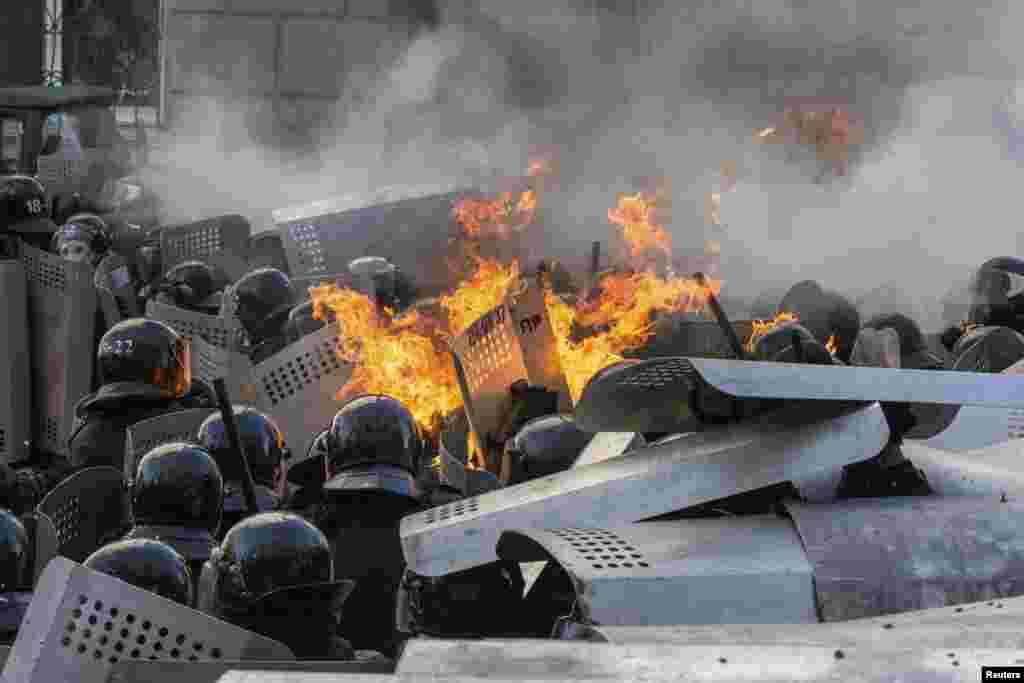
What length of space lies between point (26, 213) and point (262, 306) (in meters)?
3.01

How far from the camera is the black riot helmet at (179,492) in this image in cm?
631

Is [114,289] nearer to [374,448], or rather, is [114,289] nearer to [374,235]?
[374,235]

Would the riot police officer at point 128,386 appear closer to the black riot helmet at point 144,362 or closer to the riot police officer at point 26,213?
the black riot helmet at point 144,362

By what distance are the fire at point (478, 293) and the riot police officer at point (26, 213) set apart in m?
2.80

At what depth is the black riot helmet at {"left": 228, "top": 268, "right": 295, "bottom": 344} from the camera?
9828mm

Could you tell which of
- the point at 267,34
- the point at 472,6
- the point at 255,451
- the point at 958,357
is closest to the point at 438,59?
the point at 472,6

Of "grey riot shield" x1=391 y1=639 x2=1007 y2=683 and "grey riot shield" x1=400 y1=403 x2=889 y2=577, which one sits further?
"grey riot shield" x1=400 y1=403 x2=889 y2=577

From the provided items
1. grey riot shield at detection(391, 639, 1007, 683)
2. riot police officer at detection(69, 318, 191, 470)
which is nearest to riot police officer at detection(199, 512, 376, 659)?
grey riot shield at detection(391, 639, 1007, 683)

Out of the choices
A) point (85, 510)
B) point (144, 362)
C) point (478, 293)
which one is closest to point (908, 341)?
point (478, 293)

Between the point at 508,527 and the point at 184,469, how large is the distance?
70.1 inches

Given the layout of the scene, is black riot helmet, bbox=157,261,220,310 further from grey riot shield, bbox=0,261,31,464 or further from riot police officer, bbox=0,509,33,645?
riot police officer, bbox=0,509,33,645

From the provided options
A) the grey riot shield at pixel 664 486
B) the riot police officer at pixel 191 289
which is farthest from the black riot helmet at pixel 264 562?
the riot police officer at pixel 191 289

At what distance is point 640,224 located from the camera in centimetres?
1331

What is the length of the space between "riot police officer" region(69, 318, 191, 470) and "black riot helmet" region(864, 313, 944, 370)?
3.26 metres
